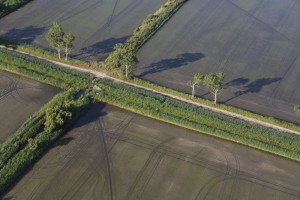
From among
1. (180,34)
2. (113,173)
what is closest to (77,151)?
(113,173)

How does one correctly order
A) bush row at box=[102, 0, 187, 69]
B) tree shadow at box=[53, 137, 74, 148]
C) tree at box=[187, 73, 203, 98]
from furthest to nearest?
bush row at box=[102, 0, 187, 69] < tree at box=[187, 73, 203, 98] < tree shadow at box=[53, 137, 74, 148]

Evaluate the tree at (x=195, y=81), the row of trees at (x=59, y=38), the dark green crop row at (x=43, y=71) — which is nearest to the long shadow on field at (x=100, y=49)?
the row of trees at (x=59, y=38)

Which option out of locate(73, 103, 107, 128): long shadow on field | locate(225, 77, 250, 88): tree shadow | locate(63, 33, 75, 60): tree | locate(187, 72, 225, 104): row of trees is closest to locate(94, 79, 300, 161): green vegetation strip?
locate(73, 103, 107, 128): long shadow on field

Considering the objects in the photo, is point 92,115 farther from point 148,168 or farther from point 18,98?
point 148,168

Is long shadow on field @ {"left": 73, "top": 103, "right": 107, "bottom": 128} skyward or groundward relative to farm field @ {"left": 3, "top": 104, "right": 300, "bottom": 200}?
skyward

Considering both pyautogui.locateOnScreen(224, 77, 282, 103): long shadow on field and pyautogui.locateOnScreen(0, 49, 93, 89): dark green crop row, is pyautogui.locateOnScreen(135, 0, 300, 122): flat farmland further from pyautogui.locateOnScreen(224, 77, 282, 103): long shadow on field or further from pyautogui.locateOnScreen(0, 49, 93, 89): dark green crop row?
pyautogui.locateOnScreen(0, 49, 93, 89): dark green crop row

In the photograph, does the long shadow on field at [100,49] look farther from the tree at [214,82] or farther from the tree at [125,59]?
the tree at [214,82]
